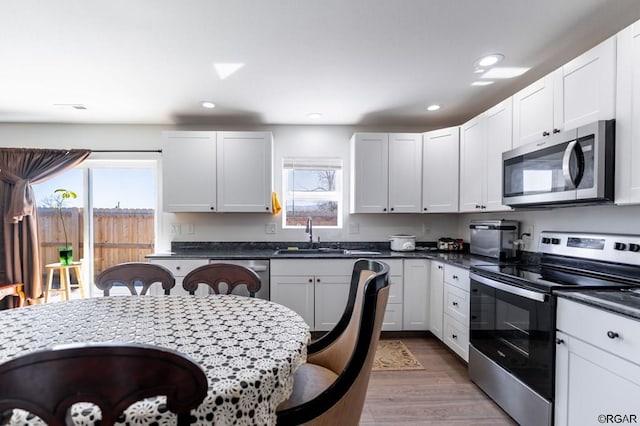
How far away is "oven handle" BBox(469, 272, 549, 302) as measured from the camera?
158 centimetres

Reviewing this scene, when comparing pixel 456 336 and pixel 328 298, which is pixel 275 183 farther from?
pixel 456 336

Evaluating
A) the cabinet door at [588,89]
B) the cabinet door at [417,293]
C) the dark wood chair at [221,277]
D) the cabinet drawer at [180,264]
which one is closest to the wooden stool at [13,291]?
the cabinet drawer at [180,264]

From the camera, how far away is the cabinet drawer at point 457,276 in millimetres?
2405

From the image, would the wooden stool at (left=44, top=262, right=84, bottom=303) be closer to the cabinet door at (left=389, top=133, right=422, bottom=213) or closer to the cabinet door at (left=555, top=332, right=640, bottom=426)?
the cabinet door at (left=389, top=133, right=422, bottom=213)

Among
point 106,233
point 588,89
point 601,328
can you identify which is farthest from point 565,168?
point 106,233

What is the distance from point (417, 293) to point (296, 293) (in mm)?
1242

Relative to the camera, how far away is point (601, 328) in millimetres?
1305

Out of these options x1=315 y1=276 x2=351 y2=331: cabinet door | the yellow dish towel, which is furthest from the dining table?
the yellow dish towel

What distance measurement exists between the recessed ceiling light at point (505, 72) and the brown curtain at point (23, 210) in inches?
178

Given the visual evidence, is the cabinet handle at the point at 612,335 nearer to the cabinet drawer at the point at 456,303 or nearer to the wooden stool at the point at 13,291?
the cabinet drawer at the point at 456,303

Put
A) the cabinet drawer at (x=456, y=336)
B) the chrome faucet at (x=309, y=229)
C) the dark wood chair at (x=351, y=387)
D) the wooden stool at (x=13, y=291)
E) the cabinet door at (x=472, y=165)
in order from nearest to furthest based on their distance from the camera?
the dark wood chair at (x=351, y=387) < the cabinet drawer at (x=456, y=336) < the cabinet door at (x=472, y=165) < the wooden stool at (x=13, y=291) < the chrome faucet at (x=309, y=229)

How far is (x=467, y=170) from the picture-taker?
2.98m

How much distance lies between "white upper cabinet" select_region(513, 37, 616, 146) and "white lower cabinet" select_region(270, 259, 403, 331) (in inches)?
69.1

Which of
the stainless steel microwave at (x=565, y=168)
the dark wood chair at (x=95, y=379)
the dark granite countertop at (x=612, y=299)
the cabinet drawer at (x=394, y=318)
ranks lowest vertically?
the cabinet drawer at (x=394, y=318)
